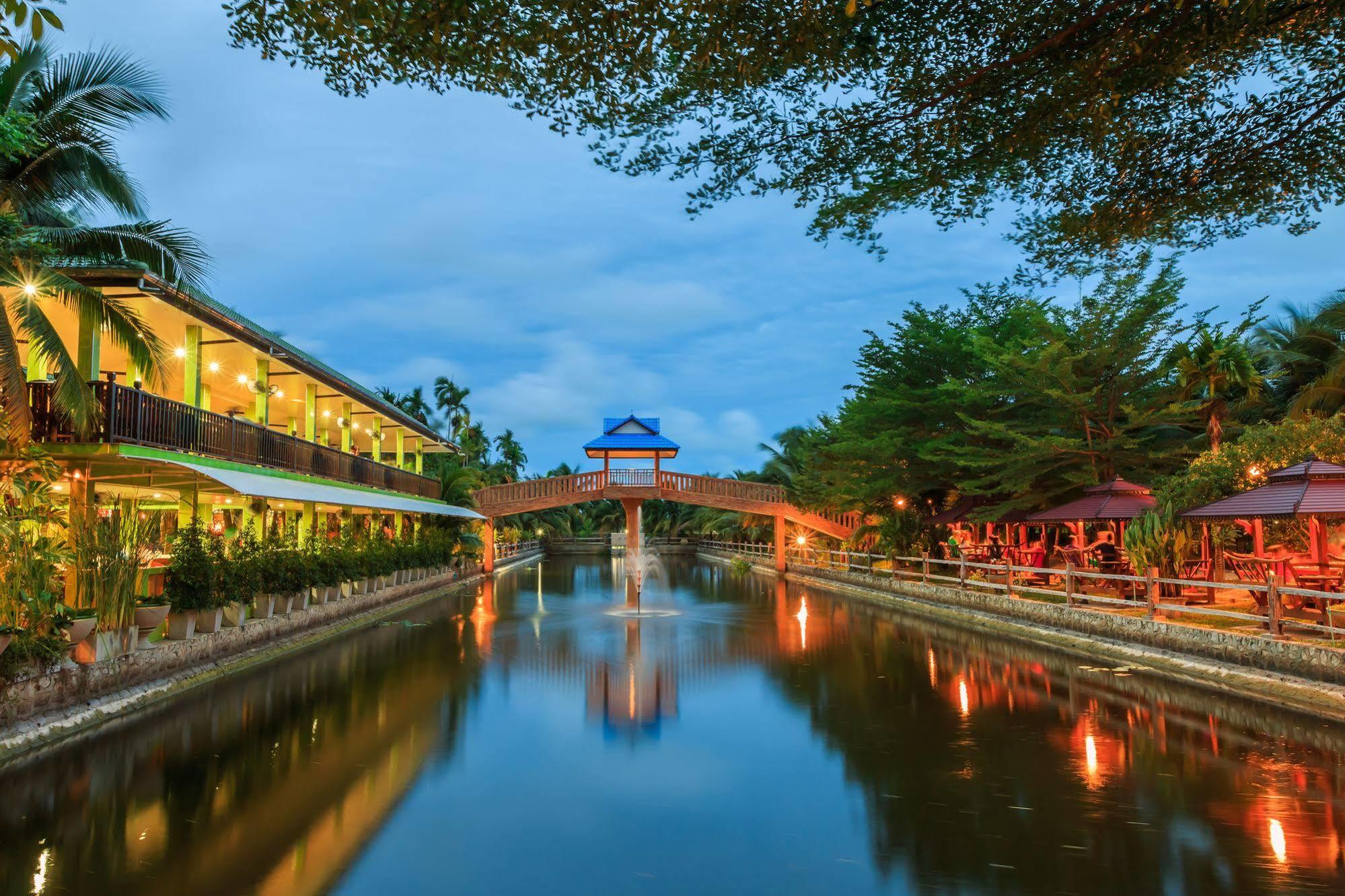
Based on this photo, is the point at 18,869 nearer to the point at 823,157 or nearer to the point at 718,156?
the point at 718,156

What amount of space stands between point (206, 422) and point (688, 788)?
11.0 metres

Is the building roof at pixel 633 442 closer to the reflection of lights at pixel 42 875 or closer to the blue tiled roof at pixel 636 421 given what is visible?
the blue tiled roof at pixel 636 421

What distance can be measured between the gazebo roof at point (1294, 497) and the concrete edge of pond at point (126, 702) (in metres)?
13.3

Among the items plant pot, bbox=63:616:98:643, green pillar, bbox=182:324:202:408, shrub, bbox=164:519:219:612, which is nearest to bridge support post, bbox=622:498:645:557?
green pillar, bbox=182:324:202:408

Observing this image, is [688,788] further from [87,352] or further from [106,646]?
[87,352]

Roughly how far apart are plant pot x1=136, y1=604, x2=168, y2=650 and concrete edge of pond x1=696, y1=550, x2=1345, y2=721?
12397 mm

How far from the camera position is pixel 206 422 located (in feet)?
46.8

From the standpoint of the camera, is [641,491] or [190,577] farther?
[641,491]

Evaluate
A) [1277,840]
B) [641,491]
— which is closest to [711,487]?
[641,491]

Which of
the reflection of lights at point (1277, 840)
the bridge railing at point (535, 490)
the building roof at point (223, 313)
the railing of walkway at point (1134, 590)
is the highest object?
the building roof at point (223, 313)

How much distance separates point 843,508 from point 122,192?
80.5 ft

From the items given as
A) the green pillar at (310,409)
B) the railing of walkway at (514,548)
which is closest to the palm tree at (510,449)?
the railing of walkway at (514,548)

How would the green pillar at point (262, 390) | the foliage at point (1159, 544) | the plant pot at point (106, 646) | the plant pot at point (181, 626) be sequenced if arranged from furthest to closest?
the green pillar at point (262, 390) < the foliage at point (1159, 544) < the plant pot at point (181, 626) < the plant pot at point (106, 646)

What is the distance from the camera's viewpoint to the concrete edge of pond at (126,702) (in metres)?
7.66
